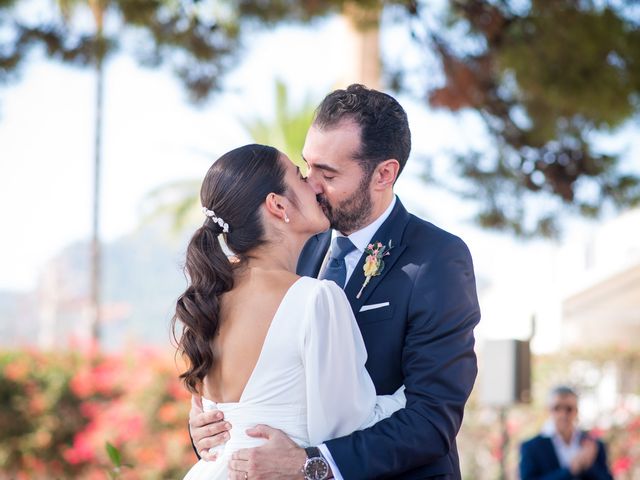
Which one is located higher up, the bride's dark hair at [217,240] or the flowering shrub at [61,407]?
the bride's dark hair at [217,240]

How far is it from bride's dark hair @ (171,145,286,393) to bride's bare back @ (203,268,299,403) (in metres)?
0.03

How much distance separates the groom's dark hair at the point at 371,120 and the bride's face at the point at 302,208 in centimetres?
24

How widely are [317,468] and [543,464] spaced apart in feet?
18.2

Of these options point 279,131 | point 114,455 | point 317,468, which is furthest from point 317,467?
point 279,131

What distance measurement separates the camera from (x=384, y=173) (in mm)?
3256

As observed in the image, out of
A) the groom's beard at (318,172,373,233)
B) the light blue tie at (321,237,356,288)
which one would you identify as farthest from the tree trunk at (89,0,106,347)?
the groom's beard at (318,172,373,233)

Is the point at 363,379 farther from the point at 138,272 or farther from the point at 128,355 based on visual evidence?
the point at 138,272

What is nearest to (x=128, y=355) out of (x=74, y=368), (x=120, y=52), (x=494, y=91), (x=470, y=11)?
(x=74, y=368)

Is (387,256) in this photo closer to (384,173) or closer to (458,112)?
(384,173)

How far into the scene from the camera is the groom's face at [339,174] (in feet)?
10.5

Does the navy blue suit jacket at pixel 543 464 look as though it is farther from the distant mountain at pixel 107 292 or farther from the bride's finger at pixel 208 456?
the distant mountain at pixel 107 292

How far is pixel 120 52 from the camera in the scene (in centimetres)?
880

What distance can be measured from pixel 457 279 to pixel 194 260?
0.74 meters

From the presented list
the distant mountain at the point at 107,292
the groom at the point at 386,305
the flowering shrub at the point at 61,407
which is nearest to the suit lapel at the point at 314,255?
the groom at the point at 386,305
